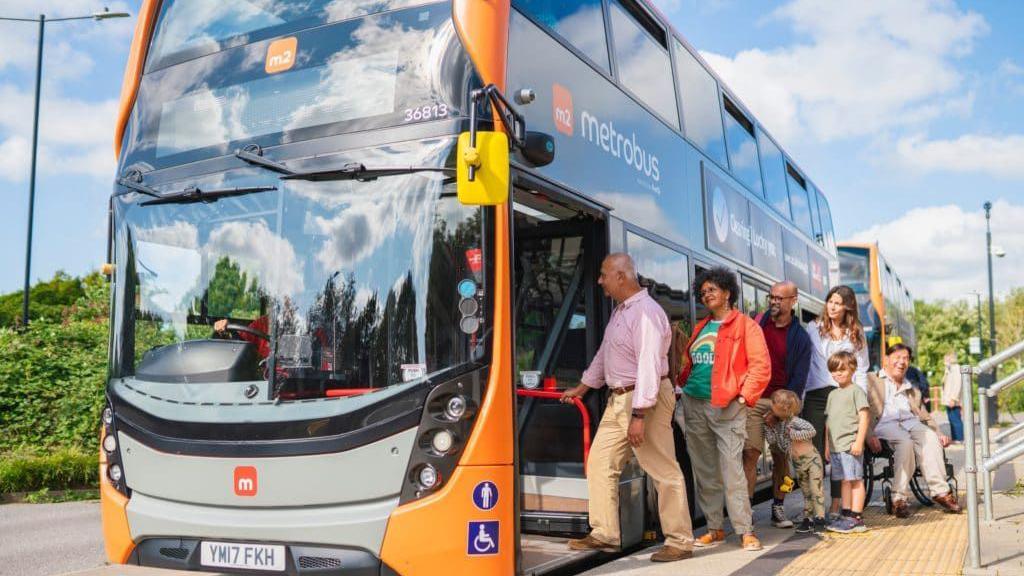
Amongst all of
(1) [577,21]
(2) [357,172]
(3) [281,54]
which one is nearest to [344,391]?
(2) [357,172]

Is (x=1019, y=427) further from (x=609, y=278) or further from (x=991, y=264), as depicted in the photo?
(x=991, y=264)

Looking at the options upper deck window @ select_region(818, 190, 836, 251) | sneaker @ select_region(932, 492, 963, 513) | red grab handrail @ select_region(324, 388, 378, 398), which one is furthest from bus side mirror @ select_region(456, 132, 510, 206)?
upper deck window @ select_region(818, 190, 836, 251)

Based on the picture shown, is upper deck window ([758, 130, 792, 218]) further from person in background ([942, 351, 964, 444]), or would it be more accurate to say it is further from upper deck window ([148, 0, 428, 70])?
upper deck window ([148, 0, 428, 70])

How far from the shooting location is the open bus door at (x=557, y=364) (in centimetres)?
648

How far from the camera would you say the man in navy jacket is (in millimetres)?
7773

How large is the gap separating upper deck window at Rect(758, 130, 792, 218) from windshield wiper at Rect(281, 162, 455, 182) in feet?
25.2

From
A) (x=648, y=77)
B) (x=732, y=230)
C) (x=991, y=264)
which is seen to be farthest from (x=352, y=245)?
(x=991, y=264)

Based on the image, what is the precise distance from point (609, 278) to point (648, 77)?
2462 millimetres

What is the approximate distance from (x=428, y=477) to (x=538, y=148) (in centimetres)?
187

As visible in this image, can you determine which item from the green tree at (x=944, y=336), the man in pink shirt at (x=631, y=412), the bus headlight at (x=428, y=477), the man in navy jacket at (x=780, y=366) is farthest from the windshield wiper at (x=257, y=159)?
the green tree at (x=944, y=336)

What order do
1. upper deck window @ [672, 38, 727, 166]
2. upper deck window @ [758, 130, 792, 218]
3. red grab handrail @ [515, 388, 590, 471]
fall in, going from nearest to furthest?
red grab handrail @ [515, 388, 590, 471] → upper deck window @ [672, 38, 727, 166] → upper deck window @ [758, 130, 792, 218]

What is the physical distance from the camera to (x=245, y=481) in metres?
5.09

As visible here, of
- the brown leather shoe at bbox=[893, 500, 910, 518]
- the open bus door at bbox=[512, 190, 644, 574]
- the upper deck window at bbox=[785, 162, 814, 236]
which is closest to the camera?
the open bus door at bbox=[512, 190, 644, 574]

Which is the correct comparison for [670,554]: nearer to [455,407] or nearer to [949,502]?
[455,407]
